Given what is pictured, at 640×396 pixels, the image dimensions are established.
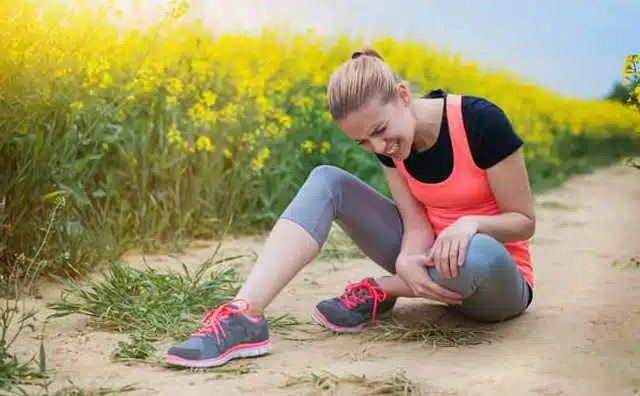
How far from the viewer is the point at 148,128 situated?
5059 millimetres

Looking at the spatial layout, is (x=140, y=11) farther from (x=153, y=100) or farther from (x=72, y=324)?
(x=72, y=324)

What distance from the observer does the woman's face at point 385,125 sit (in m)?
2.89

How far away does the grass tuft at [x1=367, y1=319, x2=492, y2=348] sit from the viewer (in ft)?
10.4

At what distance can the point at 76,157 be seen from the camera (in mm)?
4406

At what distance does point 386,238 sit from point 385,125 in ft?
1.77

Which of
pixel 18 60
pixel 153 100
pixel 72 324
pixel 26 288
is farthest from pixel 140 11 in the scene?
pixel 72 324

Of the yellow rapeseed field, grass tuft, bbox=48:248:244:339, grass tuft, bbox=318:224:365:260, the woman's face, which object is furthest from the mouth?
grass tuft, bbox=318:224:365:260

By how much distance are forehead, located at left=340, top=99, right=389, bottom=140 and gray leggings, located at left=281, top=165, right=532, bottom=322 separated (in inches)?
13.3

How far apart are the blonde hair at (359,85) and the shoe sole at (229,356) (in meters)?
0.69

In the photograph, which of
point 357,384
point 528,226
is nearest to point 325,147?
point 528,226

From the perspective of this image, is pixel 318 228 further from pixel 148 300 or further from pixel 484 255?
pixel 148 300

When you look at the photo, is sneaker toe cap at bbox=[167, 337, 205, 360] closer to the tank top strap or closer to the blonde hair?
the blonde hair

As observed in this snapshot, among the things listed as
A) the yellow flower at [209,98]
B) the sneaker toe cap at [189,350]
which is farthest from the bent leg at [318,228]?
the yellow flower at [209,98]

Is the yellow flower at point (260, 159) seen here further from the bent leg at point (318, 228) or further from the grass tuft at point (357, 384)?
the grass tuft at point (357, 384)
